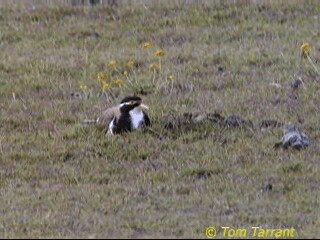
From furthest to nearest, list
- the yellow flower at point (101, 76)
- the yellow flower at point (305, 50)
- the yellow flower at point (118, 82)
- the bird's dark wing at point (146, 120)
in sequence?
the yellow flower at point (305, 50) < the yellow flower at point (101, 76) < the yellow flower at point (118, 82) < the bird's dark wing at point (146, 120)

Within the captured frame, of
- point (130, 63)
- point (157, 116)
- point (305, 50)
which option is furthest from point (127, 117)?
point (305, 50)

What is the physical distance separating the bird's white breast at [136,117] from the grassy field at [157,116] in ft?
0.47

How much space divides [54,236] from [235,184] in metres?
1.99

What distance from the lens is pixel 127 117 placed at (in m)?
10.1

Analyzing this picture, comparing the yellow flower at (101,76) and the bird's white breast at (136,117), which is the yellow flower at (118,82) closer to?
the yellow flower at (101,76)

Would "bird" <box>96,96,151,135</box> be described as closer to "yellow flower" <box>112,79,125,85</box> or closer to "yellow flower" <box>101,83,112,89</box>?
"yellow flower" <box>101,83,112,89</box>

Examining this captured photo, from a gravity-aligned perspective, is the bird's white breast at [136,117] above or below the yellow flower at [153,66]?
above

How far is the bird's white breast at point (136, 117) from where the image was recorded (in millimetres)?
10141

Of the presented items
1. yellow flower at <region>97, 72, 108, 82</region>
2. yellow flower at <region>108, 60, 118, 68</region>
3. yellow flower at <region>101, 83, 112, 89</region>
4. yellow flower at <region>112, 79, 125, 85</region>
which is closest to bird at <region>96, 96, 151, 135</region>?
yellow flower at <region>101, 83, 112, 89</region>

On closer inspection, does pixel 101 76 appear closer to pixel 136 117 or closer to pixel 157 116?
pixel 157 116

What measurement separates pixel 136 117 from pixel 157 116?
1.44 ft

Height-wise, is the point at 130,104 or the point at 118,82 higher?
the point at 130,104

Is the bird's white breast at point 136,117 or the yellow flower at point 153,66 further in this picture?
the yellow flower at point 153,66

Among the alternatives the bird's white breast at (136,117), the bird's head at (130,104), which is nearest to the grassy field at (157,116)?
the bird's white breast at (136,117)
